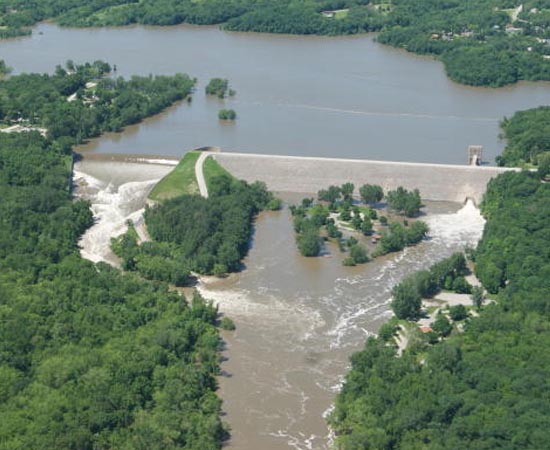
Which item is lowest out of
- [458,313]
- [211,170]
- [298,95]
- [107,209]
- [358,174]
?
[458,313]

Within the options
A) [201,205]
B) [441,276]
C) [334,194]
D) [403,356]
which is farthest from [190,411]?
[334,194]

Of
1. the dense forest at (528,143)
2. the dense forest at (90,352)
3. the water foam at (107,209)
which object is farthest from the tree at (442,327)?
the dense forest at (528,143)

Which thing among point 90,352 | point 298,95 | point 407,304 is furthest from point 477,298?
point 298,95

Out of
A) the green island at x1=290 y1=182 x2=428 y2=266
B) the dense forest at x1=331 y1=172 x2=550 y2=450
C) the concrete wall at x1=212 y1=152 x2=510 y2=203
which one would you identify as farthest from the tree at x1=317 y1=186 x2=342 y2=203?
the dense forest at x1=331 y1=172 x2=550 y2=450

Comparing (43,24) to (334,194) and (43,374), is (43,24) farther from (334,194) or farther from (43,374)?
(43,374)

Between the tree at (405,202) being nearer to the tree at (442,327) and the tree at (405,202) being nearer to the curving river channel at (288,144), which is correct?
the curving river channel at (288,144)

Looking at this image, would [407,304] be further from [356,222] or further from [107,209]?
[107,209]

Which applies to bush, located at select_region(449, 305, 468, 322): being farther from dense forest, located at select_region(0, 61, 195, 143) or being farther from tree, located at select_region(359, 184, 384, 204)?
dense forest, located at select_region(0, 61, 195, 143)
